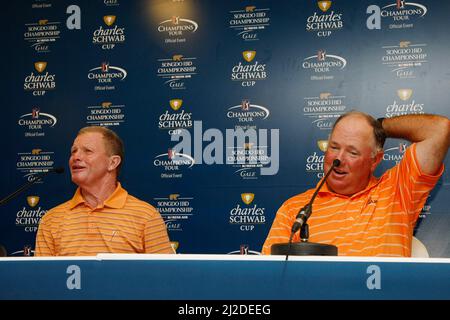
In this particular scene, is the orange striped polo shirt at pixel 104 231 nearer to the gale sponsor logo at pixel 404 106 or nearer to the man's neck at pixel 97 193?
the man's neck at pixel 97 193

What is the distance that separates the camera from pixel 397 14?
414cm

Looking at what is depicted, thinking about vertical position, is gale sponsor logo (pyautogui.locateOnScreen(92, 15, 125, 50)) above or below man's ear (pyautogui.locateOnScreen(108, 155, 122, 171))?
above

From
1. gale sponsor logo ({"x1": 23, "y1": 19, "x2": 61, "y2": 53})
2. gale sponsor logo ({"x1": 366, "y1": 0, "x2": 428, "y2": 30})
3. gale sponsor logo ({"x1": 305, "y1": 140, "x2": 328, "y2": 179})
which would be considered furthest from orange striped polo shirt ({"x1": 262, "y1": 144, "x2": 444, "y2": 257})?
gale sponsor logo ({"x1": 23, "y1": 19, "x2": 61, "y2": 53})

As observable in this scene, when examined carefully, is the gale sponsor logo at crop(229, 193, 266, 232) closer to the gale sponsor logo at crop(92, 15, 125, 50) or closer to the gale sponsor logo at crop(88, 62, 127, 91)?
the gale sponsor logo at crop(88, 62, 127, 91)

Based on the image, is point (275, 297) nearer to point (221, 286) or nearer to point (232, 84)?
point (221, 286)

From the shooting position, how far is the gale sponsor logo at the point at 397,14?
412cm

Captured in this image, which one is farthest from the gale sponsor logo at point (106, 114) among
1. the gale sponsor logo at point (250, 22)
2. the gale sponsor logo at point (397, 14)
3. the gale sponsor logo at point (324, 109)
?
the gale sponsor logo at point (397, 14)

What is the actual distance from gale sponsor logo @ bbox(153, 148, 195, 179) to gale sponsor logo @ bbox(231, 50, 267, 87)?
66 cm

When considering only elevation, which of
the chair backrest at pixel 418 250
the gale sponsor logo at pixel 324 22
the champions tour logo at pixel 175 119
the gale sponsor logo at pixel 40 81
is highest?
the gale sponsor logo at pixel 324 22

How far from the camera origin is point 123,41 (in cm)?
460

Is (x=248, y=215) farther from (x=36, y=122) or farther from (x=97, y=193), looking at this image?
(x=36, y=122)

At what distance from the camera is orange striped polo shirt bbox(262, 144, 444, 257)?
3.18 m

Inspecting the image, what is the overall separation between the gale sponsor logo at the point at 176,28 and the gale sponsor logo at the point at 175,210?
1147 millimetres
